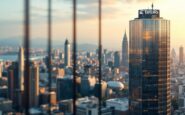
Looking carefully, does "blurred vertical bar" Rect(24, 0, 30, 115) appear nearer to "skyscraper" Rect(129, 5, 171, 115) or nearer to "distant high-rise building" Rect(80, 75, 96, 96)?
"distant high-rise building" Rect(80, 75, 96, 96)

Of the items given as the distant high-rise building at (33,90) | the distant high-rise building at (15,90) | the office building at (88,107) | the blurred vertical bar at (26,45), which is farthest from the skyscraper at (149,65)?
the blurred vertical bar at (26,45)

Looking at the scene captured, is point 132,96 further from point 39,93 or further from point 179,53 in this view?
point 39,93

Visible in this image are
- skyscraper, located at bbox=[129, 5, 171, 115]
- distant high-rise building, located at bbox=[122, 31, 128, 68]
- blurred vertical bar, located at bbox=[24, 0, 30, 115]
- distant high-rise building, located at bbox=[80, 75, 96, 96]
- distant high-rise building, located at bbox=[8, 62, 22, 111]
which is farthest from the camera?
distant high-rise building, located at bbox=[122, 31, 128, 68]

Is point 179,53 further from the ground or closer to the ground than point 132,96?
further from the ground

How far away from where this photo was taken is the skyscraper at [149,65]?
1420cm

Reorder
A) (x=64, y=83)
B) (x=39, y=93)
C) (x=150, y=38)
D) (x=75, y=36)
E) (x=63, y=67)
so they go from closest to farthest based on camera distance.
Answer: (x=75, y=36)
(x=39, y=93)
(x=64, y=83)
(x=63, y=67)
(x=150, y=38)

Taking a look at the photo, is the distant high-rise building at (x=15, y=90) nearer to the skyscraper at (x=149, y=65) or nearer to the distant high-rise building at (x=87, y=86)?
the distant high-rise building at (x=87, y=86)

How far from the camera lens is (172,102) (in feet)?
48.6

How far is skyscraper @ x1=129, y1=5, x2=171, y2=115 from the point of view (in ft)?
46.6

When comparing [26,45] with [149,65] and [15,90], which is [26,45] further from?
[149,65]

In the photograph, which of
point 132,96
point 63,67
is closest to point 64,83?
point 63,67

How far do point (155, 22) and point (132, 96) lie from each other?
326cm

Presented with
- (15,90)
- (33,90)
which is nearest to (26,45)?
(33,90)

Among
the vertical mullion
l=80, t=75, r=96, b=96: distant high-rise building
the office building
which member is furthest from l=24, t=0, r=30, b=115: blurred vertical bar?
the office building
